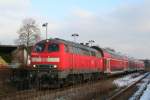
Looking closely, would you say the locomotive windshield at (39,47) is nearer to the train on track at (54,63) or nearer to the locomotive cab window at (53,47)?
the train on track at (54,63)

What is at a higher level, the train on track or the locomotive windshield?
the locomotive windshield

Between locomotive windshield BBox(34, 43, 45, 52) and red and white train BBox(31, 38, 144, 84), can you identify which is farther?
locomotive windshield BBox(34, 43, 45, 52)

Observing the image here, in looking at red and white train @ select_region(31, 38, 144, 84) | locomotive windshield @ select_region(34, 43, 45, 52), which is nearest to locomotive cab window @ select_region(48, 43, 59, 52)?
red and white train @ select_region(31, 38, 144, 84)

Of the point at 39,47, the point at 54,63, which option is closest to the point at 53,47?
the point at 39,47

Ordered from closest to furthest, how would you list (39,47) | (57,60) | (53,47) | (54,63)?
1. (54,63)
2. (57,60)
3. (53,47)
4. (39,47)

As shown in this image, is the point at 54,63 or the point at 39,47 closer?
the point at 54,63

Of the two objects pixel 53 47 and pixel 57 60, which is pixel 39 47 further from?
pixel 57 60

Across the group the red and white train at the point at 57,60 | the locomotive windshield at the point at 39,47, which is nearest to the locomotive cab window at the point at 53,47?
the red and white train at the point at 57,60

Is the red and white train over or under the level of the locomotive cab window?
under

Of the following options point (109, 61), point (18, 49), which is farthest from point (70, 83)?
point (18, 49)

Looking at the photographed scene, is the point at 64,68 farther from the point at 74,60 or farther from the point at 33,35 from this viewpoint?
the point at 33,35

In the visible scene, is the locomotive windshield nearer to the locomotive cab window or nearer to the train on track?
the train on track

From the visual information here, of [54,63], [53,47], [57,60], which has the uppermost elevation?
[53,47]

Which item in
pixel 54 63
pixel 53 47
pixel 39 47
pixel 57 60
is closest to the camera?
pixel 54 63
